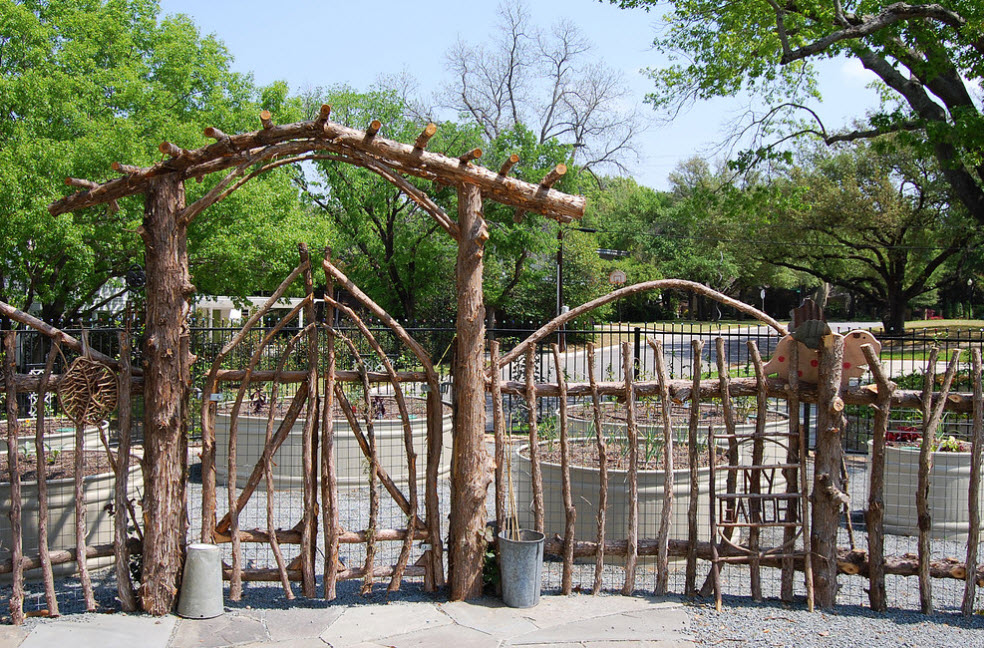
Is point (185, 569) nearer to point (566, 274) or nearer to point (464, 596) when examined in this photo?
point (464, 596)

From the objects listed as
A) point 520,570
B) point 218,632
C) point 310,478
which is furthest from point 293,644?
point 520,570

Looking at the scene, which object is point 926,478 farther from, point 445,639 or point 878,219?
point 878,219

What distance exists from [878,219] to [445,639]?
28983 mm

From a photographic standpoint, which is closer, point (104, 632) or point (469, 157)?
point (104, 632)

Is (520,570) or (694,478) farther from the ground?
(694,478)

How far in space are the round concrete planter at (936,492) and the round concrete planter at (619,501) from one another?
2044 millimetres

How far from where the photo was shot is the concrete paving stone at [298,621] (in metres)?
5.18

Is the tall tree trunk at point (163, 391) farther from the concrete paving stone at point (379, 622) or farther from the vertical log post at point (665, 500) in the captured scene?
the vertical log post at point (665, 500)

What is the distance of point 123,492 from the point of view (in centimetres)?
549

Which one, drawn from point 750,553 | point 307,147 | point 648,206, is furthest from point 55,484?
point 648,206

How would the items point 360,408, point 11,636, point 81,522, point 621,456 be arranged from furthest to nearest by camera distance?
point 360,408 < point 621,456 < point 81,522 < point 11,636

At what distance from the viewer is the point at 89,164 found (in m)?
14.0

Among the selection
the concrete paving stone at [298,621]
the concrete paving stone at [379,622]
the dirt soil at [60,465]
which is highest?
the dirt soil at [60,465]

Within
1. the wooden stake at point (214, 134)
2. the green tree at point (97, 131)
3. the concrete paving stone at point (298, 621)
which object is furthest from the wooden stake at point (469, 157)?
the green tree at point (97, 131)
